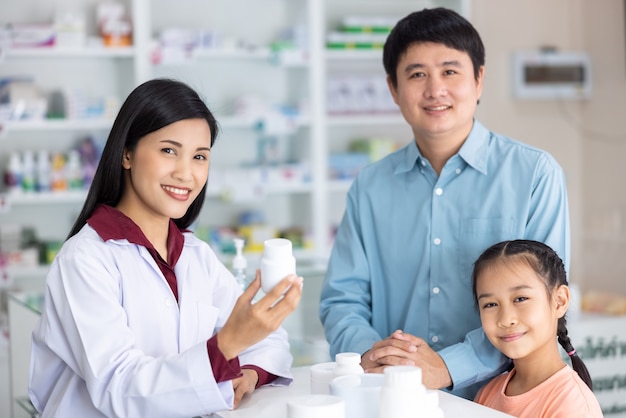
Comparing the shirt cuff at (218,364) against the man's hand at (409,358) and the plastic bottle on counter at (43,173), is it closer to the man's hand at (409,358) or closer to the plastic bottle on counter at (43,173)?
the man's hand at (409,358)

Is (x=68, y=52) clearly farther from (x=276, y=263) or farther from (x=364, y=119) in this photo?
(x=276, y=263)

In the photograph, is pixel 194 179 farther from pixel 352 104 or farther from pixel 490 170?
pixel 352 104

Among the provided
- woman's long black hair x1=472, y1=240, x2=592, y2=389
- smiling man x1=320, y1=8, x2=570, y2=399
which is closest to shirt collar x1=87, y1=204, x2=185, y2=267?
smiling man x1=320, y1=8, x2=570, y2=399

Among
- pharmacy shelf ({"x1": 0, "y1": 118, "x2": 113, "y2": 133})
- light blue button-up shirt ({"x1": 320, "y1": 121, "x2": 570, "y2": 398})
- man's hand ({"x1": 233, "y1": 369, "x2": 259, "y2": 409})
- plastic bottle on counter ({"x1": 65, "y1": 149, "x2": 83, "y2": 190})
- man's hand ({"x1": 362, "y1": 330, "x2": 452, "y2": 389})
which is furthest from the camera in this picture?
plastic bottle on counter ({"x1": 65, "y1": 149, "x2": 83, "y2": 190})

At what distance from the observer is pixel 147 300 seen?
5.84 feet

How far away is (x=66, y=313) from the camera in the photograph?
1686 mm

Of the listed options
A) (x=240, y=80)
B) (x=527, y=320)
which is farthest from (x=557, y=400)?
(x=240, y=80)

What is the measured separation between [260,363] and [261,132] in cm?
339

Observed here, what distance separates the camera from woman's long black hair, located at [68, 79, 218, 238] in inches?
71.6

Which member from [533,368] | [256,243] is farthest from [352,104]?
[533,368]

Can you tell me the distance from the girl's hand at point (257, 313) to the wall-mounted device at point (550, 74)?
4.18 meters

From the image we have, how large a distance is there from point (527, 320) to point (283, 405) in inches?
23.1

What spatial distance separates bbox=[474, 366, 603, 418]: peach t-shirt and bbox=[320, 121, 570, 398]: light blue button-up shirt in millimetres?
154

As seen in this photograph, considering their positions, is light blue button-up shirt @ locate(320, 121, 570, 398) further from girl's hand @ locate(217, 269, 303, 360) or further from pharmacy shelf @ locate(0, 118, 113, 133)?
pharmacy shelf @ locate(0, 118, 113, 133)
